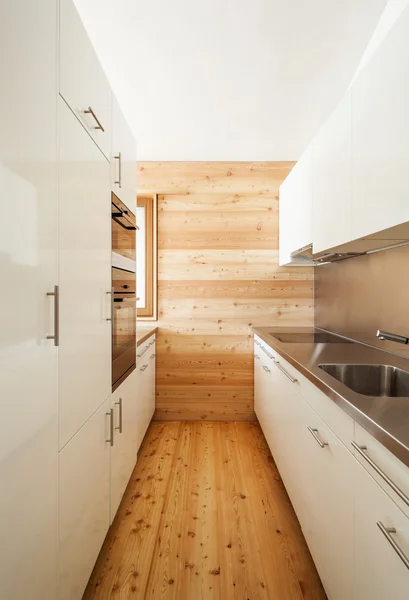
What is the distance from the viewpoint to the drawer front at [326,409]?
1078 millimetres

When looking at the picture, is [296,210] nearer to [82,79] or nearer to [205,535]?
[82,79]

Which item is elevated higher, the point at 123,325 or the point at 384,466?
the point at 123,325

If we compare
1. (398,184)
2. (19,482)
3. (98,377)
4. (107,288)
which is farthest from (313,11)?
(19,482)

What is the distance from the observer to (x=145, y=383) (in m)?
2.81

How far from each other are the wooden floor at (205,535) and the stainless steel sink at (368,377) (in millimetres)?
827

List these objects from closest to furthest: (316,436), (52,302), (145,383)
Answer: (52,302) < (316,436) < (145,383)

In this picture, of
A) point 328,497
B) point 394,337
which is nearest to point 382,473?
point 328,497

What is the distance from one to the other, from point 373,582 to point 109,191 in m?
1.68

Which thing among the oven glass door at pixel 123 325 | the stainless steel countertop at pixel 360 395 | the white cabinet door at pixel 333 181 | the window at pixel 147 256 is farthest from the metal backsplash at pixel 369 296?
the window at pixel 147 256

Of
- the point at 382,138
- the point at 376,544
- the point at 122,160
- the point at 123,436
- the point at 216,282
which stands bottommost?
the point at 123,436

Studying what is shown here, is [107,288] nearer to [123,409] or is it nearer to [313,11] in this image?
[123,409]

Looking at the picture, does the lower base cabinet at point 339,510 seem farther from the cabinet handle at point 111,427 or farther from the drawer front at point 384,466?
the cabinet handle at point 111,427

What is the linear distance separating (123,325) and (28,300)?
1.06 meters

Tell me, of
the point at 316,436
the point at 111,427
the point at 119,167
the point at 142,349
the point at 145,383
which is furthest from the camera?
the point at 145,383
